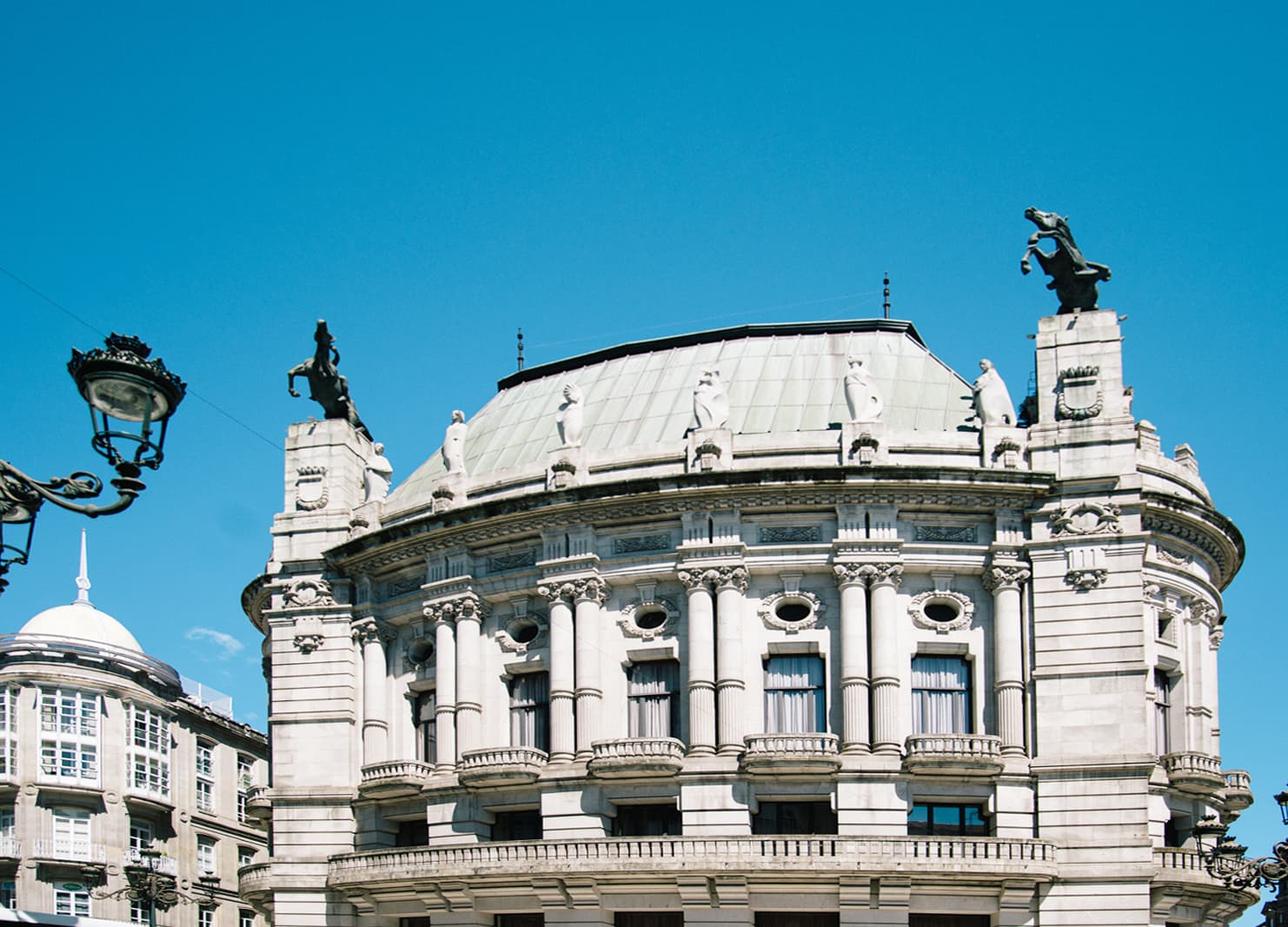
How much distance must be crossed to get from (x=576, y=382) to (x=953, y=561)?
17215mm

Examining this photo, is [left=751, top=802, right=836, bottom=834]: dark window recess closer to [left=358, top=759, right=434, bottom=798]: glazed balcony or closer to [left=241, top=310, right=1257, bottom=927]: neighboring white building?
[left=241, top=310, right=1257, bottom=927]: neighboring white building

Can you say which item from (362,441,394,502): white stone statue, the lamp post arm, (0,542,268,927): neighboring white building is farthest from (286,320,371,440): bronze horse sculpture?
the lamp post arm

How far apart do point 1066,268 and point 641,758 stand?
19.3 m

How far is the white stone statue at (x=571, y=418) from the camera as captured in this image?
167 feet

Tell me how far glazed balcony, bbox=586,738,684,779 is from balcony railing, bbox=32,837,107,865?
118 ft

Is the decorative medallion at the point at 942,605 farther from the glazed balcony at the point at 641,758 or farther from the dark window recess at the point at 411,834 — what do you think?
the dark window recess at the point at 411,834

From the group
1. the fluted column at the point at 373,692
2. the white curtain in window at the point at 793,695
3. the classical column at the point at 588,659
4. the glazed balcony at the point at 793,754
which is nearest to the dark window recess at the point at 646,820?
the classical column at the point at 588,659

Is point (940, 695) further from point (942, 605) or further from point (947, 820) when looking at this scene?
point (947, 820)

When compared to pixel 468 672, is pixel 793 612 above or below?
above

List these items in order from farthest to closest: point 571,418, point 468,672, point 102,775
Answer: point 102,775
point 571,418
point 468,672

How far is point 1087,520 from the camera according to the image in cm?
4603

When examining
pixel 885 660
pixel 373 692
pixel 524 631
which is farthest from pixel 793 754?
pixel 373 692

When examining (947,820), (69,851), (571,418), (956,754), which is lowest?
(69,851)

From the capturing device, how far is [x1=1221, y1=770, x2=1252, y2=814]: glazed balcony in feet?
160
